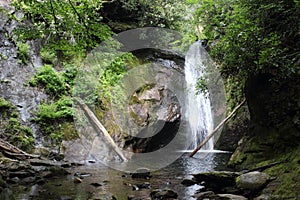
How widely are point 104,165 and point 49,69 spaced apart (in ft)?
14.3

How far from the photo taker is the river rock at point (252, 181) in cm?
429

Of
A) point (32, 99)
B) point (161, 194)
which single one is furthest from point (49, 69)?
point (161, 194)

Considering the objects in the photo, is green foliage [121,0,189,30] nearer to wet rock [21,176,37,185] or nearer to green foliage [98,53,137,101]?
green foliage [98,53,137,101]

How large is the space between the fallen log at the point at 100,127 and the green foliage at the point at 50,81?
85cm

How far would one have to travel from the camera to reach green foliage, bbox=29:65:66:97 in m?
9.46

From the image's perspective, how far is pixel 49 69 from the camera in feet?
32.3

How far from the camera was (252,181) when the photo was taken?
4.36 metres

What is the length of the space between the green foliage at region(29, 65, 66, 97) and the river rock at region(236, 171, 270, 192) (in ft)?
23.9

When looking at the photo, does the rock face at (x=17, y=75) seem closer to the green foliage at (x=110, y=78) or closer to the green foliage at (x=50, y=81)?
the green foliage at (x=50, y=81)

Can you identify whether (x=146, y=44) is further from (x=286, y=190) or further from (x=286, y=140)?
(x=286, y=190)

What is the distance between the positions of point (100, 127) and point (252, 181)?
5953 millimetres

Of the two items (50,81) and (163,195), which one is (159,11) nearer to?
(50,81)

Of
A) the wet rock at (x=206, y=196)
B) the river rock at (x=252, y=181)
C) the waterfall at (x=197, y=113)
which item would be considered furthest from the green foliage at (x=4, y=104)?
the waterfall at (x=197, y=113)

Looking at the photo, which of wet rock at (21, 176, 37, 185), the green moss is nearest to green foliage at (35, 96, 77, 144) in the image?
wet rock at (21, 176, 37, 185)
